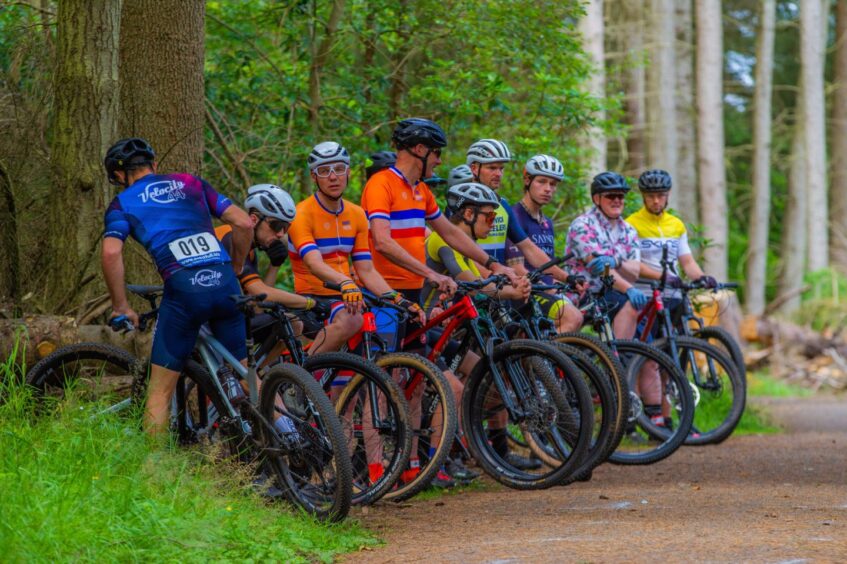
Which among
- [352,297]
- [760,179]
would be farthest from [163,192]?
[760,179]

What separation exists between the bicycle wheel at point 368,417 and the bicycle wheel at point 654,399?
9.68 ft

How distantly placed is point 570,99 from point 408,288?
5.54 m

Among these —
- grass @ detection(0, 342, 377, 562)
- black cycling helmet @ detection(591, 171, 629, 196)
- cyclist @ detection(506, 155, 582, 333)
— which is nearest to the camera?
grass @ detection(0, 342, 377, 562)

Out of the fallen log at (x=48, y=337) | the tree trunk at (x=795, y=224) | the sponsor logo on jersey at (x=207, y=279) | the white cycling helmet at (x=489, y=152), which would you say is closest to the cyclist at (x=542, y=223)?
the white cycling helmet at (x=489, y=152)

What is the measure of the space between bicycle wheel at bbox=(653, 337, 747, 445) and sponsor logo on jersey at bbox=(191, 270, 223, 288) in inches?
206

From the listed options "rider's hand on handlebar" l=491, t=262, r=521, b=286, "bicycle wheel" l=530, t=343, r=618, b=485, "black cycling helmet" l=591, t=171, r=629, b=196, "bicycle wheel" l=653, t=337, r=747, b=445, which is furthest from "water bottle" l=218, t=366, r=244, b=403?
"bicycle wheel" l=653, t=337, r=747, b=445

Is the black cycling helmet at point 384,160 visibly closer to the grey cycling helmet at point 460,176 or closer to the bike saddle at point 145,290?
the grey cycling helmet at point 460,176

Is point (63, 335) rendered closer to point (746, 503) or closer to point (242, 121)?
point (746, 503)

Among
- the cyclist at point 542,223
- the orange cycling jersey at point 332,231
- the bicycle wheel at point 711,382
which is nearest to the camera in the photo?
the orange cycling jersey at point 332,231

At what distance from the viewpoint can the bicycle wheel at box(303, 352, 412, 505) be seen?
7406mm

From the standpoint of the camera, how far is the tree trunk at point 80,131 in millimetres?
9266

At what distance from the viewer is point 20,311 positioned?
953 cm

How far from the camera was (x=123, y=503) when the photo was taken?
19.6 ft

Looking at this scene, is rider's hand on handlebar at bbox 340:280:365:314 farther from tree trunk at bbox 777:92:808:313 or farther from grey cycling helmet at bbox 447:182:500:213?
tree trunk at bbox 777:92:808:313
